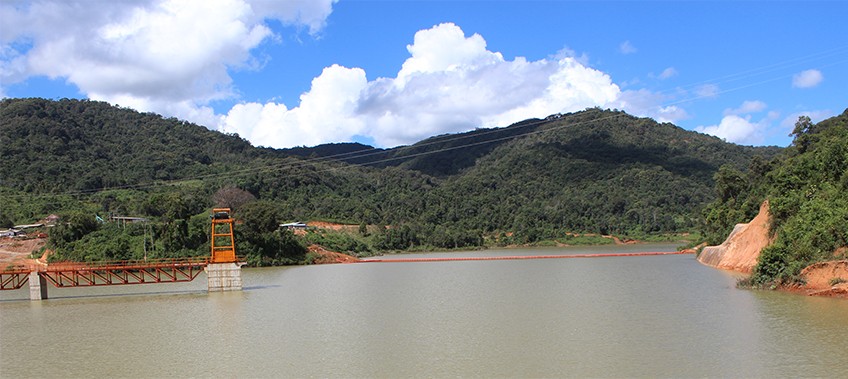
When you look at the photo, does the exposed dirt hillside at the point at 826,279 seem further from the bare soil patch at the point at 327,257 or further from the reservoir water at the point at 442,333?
the bare soil patch at the point at 327,257

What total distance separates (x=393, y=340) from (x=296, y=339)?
11.0 feet

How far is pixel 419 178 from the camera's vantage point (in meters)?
154

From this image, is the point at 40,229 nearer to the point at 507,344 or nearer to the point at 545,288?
the point at 545,288

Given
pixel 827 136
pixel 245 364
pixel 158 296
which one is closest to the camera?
pixel 245 364

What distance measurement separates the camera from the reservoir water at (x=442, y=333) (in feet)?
56.6

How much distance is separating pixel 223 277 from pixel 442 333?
22.0 m

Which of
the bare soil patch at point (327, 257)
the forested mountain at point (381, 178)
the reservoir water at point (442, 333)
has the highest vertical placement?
the forested mountain at point (381, 178)

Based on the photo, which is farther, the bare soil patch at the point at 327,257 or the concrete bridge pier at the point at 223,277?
the bare soil patch at the point at 327,257

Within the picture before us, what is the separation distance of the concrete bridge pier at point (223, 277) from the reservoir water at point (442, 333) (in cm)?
175

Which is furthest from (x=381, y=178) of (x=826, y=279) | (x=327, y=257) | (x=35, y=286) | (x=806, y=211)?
(x=826, y=279)

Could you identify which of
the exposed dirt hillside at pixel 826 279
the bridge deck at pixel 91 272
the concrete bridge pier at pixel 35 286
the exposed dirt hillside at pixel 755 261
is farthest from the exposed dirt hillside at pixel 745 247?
the concrete bridge pier at pixel 35 286

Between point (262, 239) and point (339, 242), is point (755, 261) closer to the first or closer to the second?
point (262, 239)

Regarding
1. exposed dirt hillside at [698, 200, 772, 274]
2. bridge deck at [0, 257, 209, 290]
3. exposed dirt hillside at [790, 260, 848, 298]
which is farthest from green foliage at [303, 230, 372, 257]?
exposed dirt hillside at [790, 260, 848, 298]

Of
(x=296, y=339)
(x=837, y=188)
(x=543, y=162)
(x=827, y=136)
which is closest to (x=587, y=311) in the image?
(x=296, y=339)
